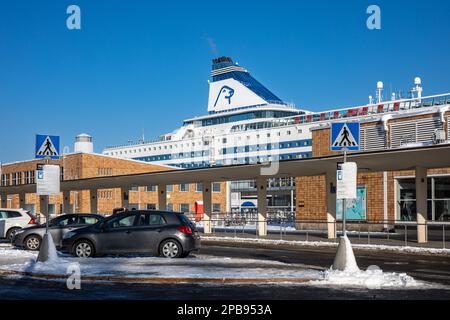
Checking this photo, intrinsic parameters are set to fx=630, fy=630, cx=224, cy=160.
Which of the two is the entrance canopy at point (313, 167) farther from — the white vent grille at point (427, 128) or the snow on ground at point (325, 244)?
the white vent grille at point (427, 128)

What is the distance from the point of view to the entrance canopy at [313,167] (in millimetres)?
23047

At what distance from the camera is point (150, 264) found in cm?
1502

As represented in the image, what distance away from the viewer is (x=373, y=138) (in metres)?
38.0

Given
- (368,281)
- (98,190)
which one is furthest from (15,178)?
(368,281)

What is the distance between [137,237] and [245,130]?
221ft

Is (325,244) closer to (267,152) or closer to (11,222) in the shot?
(11,222)

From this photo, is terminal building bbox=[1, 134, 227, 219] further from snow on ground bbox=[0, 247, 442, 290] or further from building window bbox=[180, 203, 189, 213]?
snow on ground bbox=[0, 247, 442, 290]

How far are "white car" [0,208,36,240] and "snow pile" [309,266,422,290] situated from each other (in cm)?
1635

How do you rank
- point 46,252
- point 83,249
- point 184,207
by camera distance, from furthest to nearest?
point 184,207, point 83,249, point 46,252

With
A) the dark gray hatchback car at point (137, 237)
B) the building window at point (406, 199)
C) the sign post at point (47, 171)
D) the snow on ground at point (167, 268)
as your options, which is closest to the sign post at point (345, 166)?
the snow on ground at point (167, 268)

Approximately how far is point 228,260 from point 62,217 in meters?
7.81

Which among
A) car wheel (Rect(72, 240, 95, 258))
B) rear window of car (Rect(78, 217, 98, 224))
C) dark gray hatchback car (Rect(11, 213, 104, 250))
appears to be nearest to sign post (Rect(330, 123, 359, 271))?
car wheel (Rect(72, 240, 95, 258))

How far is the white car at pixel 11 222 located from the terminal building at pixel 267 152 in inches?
472
